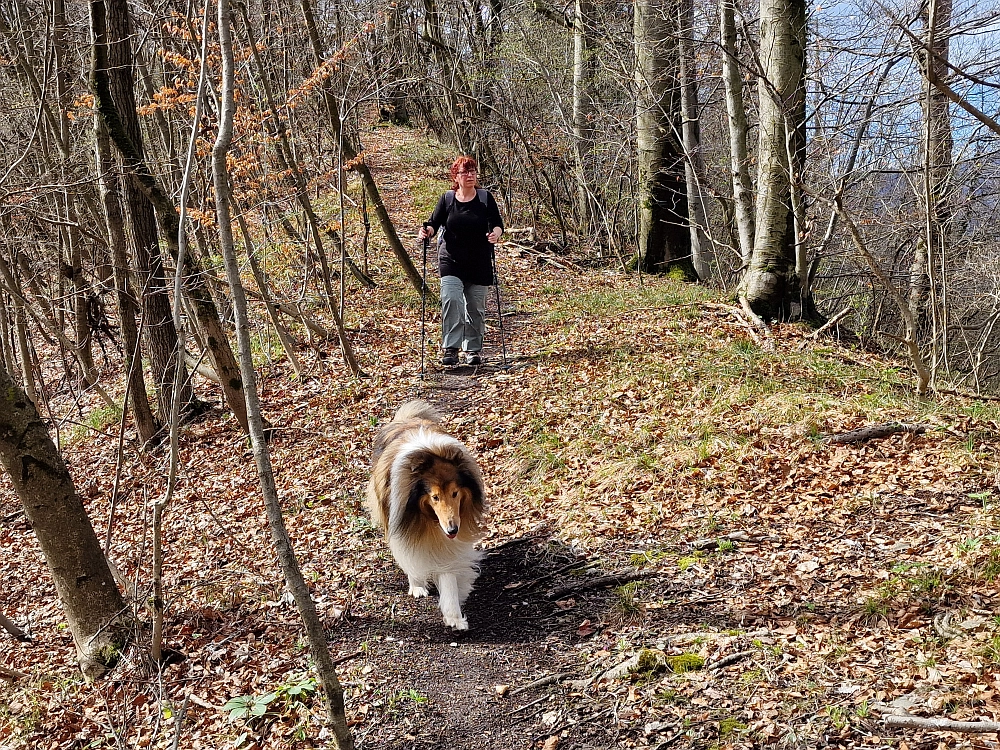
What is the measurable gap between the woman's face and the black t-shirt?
141 millimetres

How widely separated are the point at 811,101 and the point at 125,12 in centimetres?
836

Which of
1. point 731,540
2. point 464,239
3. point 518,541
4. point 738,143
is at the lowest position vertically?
point 518,541

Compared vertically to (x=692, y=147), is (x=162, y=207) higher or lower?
lower

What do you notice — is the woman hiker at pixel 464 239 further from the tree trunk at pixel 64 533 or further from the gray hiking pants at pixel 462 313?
the tree trunk at pixel 64 533

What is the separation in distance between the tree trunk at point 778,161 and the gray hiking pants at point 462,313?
354 cm

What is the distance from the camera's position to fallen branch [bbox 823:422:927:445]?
5.56 m

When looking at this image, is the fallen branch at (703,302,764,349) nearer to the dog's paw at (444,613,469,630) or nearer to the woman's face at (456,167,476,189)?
the woman's face at (456,167,476,189)

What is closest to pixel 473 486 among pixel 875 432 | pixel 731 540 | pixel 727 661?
pixel 731 540


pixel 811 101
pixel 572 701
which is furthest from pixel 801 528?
pixel 811 101

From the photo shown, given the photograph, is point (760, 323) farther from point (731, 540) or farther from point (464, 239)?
point (731, 540)

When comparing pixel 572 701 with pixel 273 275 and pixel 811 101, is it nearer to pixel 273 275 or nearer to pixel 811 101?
pixel 811 101

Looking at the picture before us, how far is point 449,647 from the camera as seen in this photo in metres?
4.45

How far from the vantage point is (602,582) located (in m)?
4.70

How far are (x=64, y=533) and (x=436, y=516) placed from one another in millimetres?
2346
